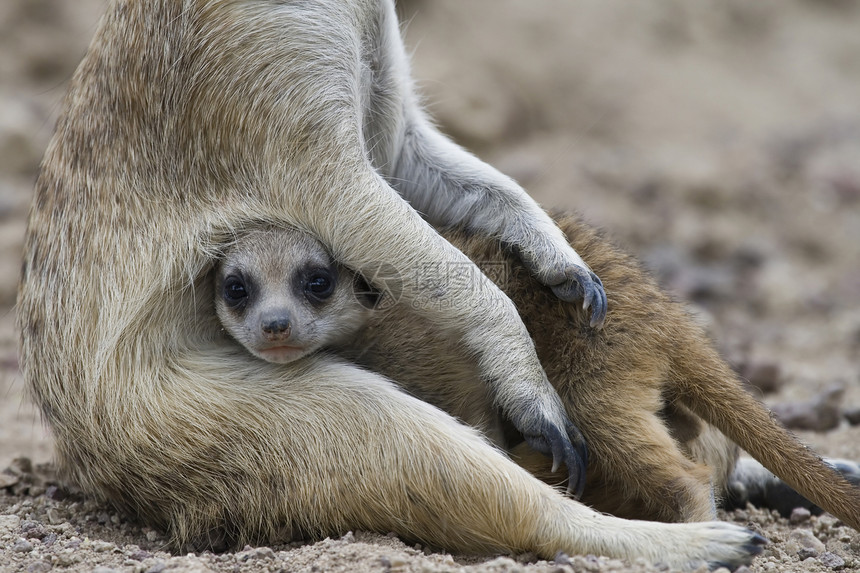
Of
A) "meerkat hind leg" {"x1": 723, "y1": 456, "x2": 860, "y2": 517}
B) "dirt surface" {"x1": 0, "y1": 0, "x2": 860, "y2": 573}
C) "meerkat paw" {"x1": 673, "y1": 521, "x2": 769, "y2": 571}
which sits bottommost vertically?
"meerkat paw" {"x1": 673, "y1": 521, "x2": 769, "y2": 571}

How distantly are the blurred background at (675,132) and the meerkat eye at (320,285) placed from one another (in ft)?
8.66

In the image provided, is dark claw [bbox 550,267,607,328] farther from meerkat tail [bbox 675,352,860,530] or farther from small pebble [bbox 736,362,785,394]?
small pebble [bbox 736,362,785,394]

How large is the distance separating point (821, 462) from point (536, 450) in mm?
1088

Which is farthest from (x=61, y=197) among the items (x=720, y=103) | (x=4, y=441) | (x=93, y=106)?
(x=720, y=103)

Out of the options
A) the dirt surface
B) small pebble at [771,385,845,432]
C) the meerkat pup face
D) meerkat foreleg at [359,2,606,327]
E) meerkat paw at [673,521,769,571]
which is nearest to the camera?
meerkat paw at [673,521,769,571]

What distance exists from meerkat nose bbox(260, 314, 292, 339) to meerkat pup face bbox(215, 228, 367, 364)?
49 millimetres

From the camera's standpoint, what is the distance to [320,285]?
4.21 meters

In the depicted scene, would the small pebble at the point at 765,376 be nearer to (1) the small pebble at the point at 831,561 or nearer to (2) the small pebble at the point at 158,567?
(1) the small pebble at the point at 831,561

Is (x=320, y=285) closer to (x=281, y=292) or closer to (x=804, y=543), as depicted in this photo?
(x=281, y=292)

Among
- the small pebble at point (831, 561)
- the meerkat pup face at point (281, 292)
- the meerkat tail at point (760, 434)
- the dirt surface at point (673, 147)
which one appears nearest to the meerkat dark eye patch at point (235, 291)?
the meerkat pup face at point (281, 292)

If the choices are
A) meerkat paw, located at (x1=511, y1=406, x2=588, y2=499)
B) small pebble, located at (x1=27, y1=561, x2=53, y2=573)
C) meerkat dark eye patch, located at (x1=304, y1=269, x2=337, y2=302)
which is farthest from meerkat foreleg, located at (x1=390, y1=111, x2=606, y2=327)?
small pebble, located at (x1=27, y1=561, x2=53, y2=573)

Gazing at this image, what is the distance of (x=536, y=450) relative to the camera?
391 cm

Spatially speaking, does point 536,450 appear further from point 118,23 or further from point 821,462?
point 118,23

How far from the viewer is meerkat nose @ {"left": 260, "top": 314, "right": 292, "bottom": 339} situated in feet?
12.6
